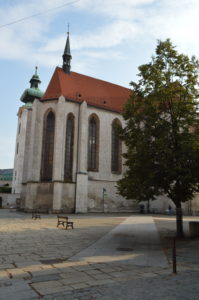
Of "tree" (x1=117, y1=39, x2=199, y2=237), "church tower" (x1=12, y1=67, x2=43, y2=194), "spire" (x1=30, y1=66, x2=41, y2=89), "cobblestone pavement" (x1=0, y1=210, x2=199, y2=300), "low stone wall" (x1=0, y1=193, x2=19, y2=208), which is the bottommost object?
"cobblestone pavement" (x1=0, y1=210, x2=199, y2=300)

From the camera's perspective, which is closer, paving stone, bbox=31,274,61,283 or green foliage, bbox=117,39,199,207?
paving stone, bbox=31,274,61,283

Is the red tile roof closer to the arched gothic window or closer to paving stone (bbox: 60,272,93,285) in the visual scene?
the arched gothic window

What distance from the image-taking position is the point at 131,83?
13.7 meters

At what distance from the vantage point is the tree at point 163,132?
11.4 metres

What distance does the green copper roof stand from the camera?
53281 mm

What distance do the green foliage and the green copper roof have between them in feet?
142

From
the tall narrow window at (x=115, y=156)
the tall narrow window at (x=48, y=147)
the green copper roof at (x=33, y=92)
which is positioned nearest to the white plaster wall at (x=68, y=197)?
the tall narrow window at (x=48, y=147)

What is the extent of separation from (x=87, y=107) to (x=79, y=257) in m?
28.7

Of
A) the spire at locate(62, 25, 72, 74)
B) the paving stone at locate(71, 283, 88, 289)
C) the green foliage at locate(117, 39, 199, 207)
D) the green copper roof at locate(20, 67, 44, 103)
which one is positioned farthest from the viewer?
the green copper roof at locate(20, 67, 44, 103)

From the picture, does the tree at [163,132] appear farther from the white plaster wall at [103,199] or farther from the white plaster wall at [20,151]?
the white plaster wall at [20,151]

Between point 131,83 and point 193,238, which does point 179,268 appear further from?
point 131,83

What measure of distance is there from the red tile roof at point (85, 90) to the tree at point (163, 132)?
22.3 m

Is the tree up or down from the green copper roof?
down

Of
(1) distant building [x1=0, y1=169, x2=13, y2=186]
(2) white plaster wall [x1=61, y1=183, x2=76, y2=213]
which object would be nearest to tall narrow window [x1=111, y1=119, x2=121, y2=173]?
(2) white plaster wall [x1=61, y1=183, x2=76, y2=213]
